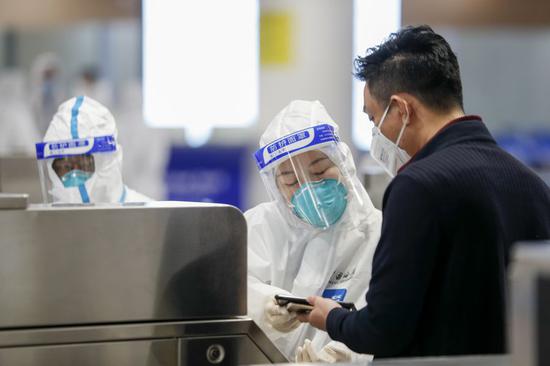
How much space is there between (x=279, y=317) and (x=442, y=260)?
48 centimetres

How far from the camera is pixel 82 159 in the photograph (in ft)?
8.64

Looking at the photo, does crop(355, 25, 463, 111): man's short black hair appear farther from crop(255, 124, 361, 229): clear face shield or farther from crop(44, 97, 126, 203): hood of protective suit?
crop(44, 97, 126, 203): hood of protective suit

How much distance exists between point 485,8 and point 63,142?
16.3 ft

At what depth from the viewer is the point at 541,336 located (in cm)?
84

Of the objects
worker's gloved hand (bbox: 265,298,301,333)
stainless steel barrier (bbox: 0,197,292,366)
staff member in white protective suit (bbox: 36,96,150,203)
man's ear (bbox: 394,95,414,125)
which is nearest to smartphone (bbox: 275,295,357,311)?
worker's gloved hand (bbox: 265,298,301,333)

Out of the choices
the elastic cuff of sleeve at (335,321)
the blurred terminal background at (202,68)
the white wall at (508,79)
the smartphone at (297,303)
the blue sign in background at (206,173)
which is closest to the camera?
the elastic cuff of sleeve at (335,321)

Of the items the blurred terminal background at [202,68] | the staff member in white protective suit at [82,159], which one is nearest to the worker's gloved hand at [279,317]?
the staff member in white protective suit at [82,159]

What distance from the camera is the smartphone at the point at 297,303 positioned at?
1.81m

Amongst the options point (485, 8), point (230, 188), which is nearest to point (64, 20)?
point (230, 188)

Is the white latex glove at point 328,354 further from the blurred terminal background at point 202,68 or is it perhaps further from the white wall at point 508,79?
the white wall at point 508,79

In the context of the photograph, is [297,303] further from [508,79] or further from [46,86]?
[508,79]

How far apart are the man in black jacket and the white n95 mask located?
0.12 metres

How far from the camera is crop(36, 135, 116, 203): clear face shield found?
8.39ft

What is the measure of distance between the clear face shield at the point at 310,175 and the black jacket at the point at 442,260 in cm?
45
